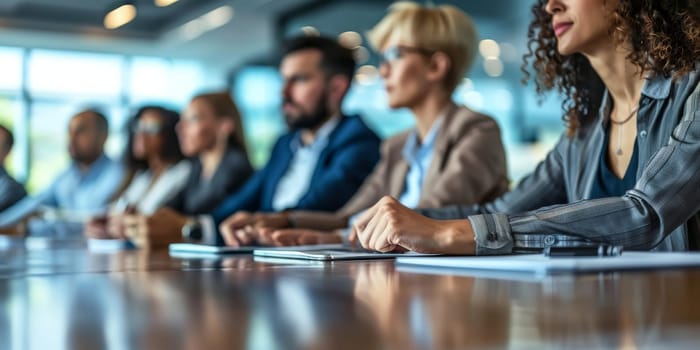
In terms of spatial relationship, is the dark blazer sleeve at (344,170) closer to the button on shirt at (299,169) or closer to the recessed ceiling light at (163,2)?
the button on shirt at (299,169)

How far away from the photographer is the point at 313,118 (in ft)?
11.3

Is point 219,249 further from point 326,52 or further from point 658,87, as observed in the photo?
point 326,52

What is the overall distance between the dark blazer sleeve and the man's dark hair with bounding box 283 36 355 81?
482 millimetres

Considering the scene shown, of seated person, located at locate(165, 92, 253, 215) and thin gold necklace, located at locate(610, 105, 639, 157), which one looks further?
seated person, located at locate(165, 92, 253, 215)

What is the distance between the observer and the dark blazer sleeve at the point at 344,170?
9.78 feet

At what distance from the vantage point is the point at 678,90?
147 centimetres

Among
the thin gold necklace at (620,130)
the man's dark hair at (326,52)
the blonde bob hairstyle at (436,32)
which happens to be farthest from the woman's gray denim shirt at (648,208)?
the man's dark hair at (326,52)

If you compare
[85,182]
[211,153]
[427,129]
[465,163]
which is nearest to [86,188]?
[85,182]

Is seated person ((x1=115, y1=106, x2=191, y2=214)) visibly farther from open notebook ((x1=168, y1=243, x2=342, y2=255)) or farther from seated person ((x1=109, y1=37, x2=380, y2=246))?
open notebook ((x1=168, y1=243, x2=342, y2=255))

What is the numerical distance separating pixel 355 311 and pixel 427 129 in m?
2.09

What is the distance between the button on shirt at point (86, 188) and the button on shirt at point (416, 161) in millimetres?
2395

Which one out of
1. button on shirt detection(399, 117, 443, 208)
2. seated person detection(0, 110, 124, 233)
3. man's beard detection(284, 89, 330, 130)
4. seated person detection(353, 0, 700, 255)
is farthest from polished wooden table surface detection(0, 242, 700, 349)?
seated person detection(0, 110, 124, 233)

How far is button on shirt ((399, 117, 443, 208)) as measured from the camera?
251 centimetres

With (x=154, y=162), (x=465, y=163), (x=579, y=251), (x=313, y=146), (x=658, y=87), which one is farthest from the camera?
(x=154, y=162)
